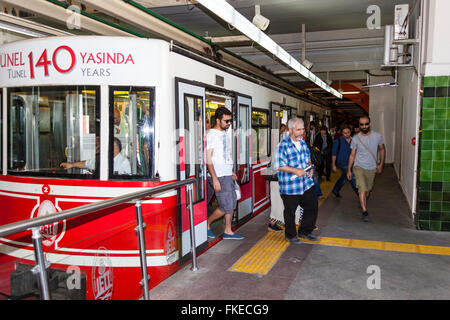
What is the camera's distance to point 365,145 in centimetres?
601

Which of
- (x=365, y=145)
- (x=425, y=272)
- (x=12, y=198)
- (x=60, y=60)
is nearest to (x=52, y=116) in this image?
(x=60, y=60)

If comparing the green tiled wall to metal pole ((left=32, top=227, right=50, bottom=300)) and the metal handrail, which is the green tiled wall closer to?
the metal handrail

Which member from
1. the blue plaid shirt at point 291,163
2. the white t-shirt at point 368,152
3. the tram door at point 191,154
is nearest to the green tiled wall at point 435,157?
the white t-shirt at point 368,152

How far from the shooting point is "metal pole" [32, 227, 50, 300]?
2094 millimetres

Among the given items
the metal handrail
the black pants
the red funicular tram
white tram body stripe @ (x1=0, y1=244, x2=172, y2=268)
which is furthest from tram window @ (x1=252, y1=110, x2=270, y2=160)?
white tram body stripe @ (x1=0, y1=244, x2=172, y2=268)

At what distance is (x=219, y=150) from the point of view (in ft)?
15.7

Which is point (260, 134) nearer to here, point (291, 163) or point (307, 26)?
point (291, 163)

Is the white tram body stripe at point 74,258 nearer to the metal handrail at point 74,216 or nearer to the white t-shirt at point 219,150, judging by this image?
the metal handrail at point 74,216

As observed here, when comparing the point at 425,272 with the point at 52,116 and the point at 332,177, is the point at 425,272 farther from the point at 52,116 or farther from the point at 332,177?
the point at 332,177

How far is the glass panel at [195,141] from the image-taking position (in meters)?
4.22

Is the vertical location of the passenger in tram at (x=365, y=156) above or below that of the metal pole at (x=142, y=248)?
above

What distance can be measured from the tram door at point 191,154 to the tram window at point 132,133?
0.33 m

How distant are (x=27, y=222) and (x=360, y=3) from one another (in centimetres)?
712

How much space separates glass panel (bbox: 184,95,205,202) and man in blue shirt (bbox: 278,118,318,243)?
38.0 inches
